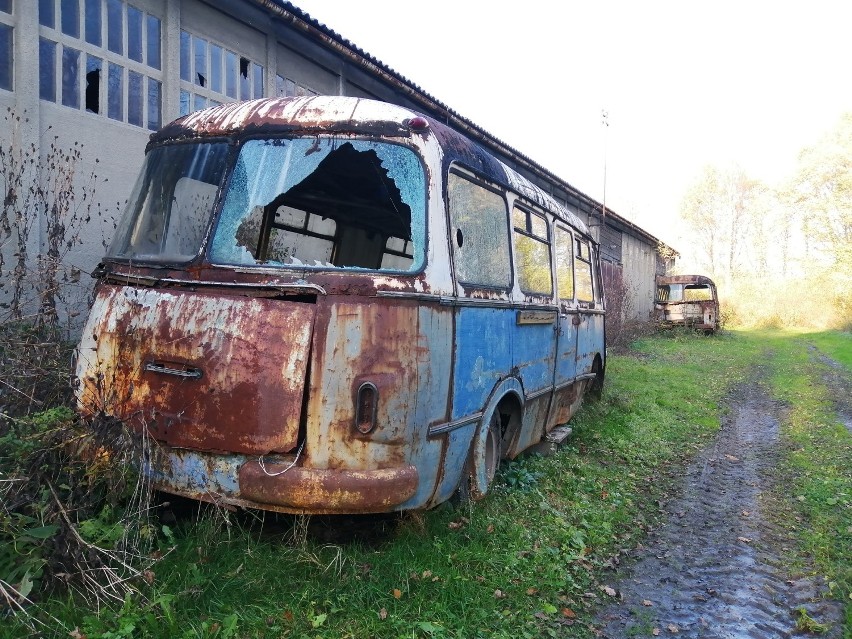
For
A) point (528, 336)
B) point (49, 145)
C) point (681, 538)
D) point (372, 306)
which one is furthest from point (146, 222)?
point (681, 538)

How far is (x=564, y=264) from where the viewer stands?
6.69 m

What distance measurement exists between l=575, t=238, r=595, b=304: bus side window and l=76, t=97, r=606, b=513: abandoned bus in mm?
2723

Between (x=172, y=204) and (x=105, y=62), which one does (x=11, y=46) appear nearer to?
(x=105, y=62)

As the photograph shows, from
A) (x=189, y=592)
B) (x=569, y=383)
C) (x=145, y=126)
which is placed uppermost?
(x=145, y=126)

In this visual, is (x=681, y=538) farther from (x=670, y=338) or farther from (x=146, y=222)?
(x=670, y=338)

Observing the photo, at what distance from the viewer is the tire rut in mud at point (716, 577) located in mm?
3594

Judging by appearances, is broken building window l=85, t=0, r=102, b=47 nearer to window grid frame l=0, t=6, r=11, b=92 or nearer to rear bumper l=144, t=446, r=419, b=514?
window grid frame l=0, t=6, r=11, b=92

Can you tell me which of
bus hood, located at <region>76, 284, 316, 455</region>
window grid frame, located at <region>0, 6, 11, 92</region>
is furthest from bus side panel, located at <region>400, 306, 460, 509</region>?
window grid frame, located at <region>0, 6, 11, 92</region>

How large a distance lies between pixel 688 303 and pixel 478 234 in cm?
2419

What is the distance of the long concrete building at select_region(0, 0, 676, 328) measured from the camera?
6.37 metres

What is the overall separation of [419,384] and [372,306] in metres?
0.51

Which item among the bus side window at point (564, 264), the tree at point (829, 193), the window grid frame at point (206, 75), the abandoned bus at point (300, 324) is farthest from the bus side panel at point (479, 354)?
the tree at point (829, 193)

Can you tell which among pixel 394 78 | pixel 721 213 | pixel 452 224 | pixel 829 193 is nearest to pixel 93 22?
pixel 394 78

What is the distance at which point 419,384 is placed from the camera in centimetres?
343
